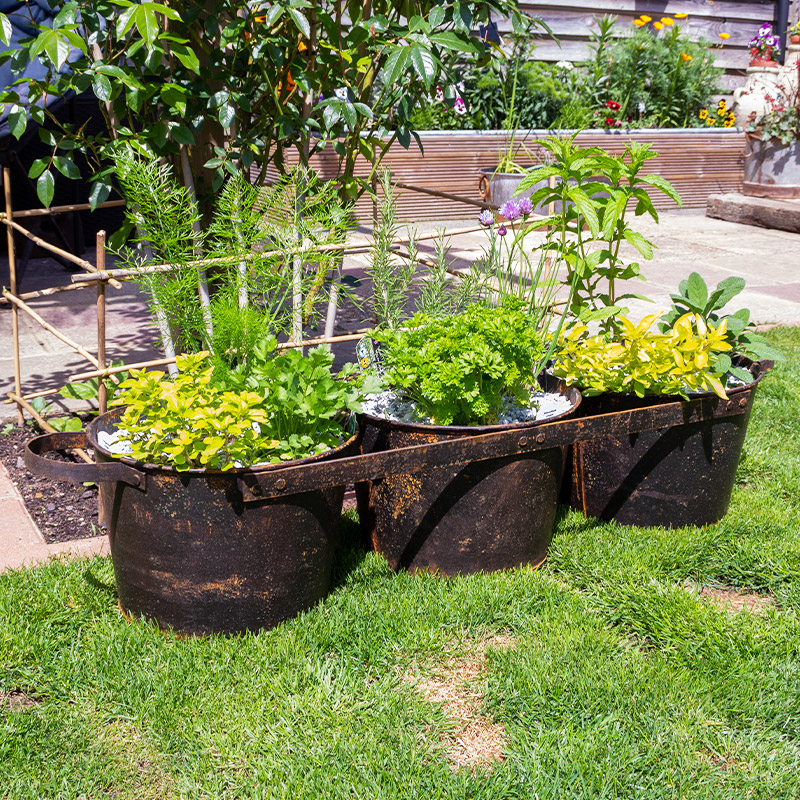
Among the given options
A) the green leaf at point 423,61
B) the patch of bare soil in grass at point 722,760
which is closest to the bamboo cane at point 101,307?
the green leaf at point 423,61

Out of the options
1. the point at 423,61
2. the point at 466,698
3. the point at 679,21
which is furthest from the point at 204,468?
the point at 679,21

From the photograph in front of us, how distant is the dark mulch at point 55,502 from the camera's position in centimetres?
309

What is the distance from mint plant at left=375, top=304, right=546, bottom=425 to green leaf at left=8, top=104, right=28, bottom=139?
1237 mm

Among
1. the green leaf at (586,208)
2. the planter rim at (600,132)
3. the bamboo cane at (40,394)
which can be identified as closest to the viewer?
the green leaf at (586,208)

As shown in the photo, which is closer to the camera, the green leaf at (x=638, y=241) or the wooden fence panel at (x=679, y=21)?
the green leaf at (x=638, y=241)

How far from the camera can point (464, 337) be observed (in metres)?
2.62

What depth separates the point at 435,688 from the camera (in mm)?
2318

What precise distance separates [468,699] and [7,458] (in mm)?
2267

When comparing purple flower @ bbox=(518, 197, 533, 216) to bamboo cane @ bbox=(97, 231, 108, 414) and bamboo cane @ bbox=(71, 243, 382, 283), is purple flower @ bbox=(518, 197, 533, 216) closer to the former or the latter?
bamboo cane @ bbox=(71, 243, 382, 283)

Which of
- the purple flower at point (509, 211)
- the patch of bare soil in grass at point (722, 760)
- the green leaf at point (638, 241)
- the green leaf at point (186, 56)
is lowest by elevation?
the patch of bare soil in grass at point (722, 760)

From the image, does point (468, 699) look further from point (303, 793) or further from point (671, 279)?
point (671, 279)

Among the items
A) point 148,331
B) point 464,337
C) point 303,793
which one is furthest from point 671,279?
point 303,793

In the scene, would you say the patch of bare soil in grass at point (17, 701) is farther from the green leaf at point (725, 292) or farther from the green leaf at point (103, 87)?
the green leaf at point (725, 292)

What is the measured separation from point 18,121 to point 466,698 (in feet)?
7.09
